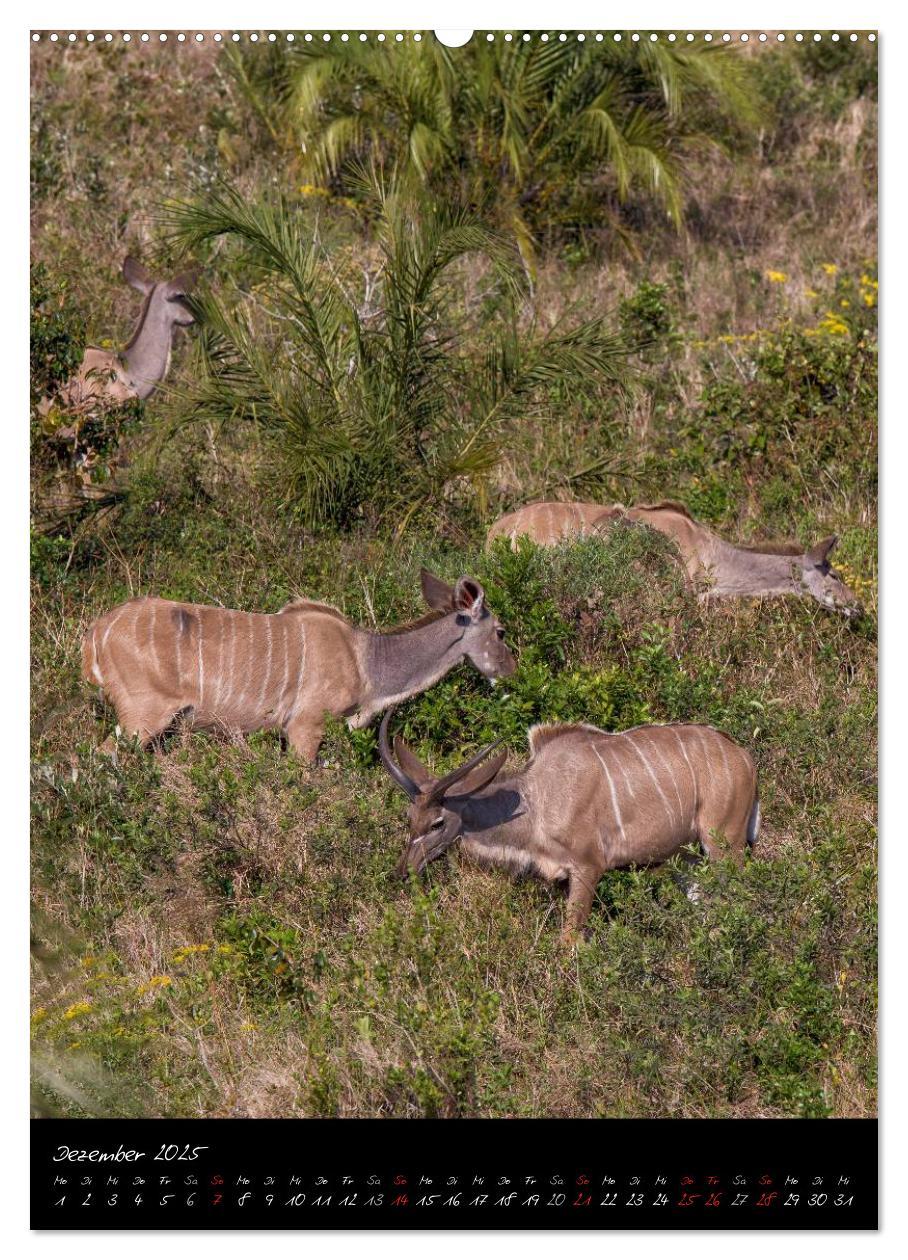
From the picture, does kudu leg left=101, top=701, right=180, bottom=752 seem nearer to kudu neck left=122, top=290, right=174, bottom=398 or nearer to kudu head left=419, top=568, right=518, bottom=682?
kudu head left=419, top=568, right=518, bottom=682

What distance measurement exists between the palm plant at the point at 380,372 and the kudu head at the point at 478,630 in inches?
44.4

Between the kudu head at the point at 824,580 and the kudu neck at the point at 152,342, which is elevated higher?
the kudu neck at the point at 152,342

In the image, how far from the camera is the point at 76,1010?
6734 millimetres

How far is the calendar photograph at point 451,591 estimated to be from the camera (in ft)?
23.9

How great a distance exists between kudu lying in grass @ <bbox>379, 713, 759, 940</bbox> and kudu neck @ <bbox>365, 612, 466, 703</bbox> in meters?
1.42

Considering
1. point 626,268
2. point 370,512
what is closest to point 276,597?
point 370,512

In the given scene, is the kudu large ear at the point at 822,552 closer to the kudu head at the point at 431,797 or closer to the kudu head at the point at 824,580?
the kudu head at the point at 824,580

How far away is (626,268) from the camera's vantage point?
51.0 ft

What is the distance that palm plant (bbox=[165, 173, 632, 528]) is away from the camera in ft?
35.1

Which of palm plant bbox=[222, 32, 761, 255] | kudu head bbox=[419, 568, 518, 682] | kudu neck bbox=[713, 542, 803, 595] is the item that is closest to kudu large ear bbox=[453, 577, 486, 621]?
kudu head bbox=[419, 568, 518, 682]

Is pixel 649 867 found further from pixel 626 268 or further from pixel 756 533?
pixel 626 268

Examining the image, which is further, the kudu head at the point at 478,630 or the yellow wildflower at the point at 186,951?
the kudu head at the point at 478,630

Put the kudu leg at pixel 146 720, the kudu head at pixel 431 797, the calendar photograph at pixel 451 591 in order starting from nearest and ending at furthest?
1. the calendar photograph at pixel 451 591
2. the kudu head at pixel 431 797
3. the kudu leg at pixel 146 720

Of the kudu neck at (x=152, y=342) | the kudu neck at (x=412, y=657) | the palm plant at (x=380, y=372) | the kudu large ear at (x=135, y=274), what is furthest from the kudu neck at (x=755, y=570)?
the kudu large ear at (x=135, y=274)
